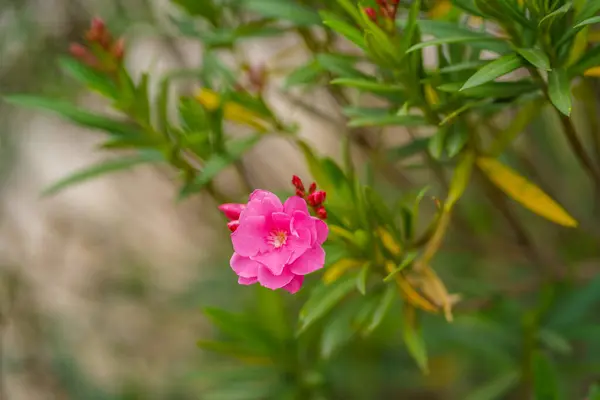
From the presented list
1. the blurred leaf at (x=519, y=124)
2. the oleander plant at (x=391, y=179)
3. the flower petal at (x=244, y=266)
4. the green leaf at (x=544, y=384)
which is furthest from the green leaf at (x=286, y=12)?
the green leaf at (x=544, y=384)

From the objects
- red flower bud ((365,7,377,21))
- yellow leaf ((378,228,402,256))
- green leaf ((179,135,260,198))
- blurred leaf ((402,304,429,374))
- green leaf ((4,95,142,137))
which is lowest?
blurred leaf ((402,304,429,374))

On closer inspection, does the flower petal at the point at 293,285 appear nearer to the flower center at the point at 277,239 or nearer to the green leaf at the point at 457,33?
the flower center at the point at 277,239

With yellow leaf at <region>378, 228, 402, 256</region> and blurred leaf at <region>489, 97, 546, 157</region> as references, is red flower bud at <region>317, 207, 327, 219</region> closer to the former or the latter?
yellow leaf at <region>378, 228, 402, 256</region>

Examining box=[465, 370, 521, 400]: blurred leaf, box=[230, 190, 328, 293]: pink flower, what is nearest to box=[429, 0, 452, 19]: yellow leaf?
box=[230, 190, 328, 293]: pink flower

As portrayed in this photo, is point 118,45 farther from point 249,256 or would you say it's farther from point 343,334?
point 343,334

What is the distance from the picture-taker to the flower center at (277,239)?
31.5 inches

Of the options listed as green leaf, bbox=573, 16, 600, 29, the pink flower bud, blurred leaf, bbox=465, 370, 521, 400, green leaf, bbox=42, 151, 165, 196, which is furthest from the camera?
blurred leaf, bbox=465, 370, 521, 400

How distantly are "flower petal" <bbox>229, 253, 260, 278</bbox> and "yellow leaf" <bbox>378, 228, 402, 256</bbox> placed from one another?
252 mm

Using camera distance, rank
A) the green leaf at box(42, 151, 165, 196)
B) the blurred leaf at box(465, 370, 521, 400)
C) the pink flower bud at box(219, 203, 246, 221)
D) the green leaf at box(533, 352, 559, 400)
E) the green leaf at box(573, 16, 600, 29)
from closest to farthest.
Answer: the green leaf at box(573, 16, 600, 29) < the pink flower bud at box(219, 203, 246, 221) < the green leaf at box(533, 352, 559, 400) < the green leaf at box(42, 151, 165, 196) < the blurred leaf at box(465, 370, 521, 400)

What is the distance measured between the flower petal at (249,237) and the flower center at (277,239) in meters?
0.01

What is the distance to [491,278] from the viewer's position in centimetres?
182

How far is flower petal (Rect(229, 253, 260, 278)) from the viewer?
82 centimetres

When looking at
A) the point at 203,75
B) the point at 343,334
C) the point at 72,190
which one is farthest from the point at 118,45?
the point at 72,190

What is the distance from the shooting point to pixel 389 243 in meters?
1.01
